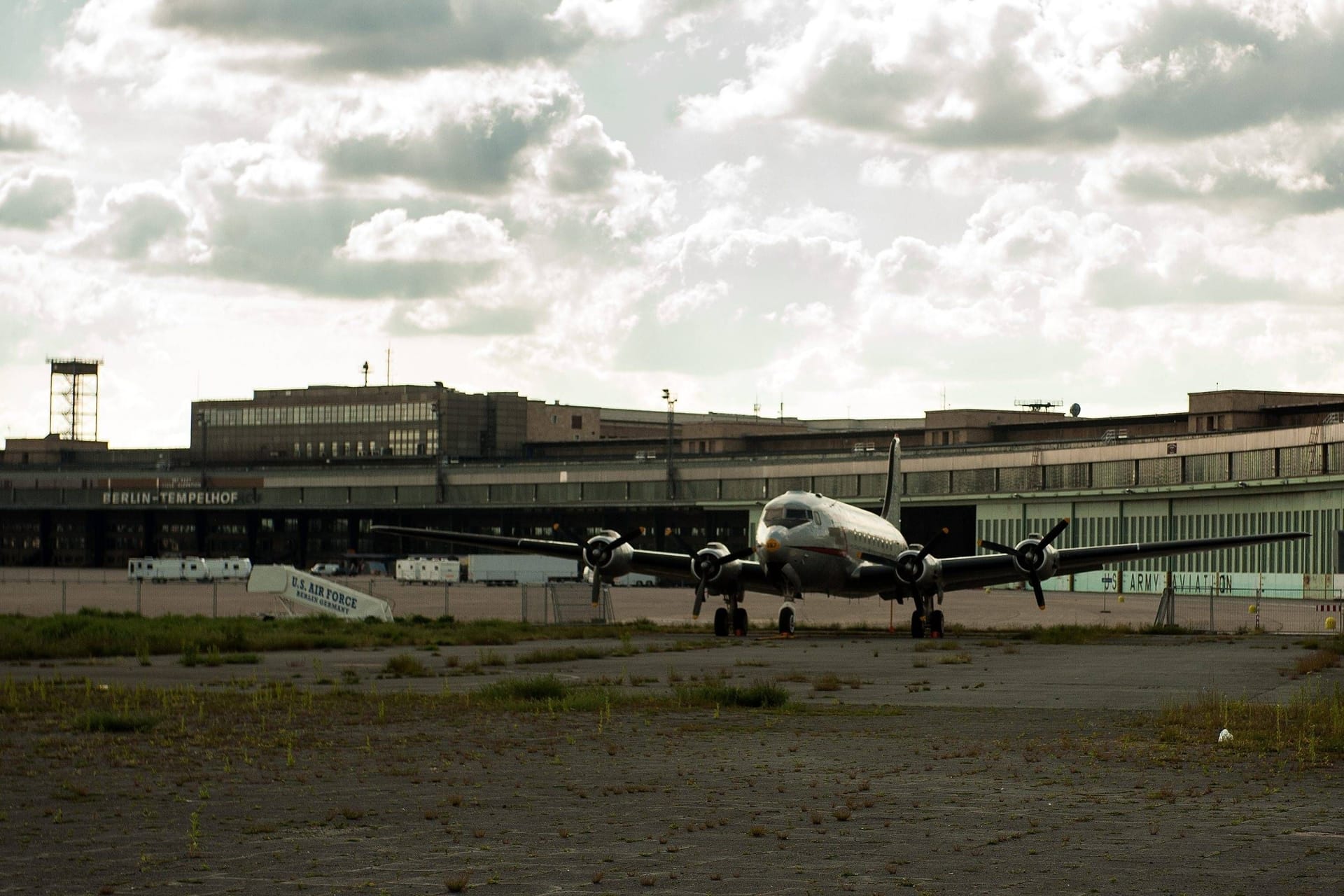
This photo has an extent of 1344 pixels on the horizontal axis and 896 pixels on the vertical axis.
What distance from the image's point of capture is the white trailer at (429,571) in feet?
385

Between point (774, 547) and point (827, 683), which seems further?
point (774, 547)

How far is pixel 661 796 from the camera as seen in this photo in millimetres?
15516

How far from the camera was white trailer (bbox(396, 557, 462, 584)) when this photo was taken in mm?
117250

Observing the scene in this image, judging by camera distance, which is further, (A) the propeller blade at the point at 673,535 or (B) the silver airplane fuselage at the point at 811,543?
(A) the propeller blade at the point at 673,535

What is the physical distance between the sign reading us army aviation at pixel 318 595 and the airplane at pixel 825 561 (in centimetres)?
629

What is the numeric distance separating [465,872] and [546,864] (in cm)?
70

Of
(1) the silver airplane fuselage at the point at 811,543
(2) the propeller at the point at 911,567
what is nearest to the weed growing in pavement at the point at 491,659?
(1) the silver airplane fuselage at the point at 811,543

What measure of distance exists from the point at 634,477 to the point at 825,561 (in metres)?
86.4

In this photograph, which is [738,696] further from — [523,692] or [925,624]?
[925,624]

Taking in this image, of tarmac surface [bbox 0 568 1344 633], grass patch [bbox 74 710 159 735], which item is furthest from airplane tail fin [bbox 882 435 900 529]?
grass patch [bbox 74 710 159 735]

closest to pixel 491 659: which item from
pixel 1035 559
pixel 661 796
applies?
pixel 1035 559

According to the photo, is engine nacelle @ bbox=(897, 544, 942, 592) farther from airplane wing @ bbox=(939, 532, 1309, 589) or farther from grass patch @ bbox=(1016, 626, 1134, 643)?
grass patch @ bbox=(1016, 626, 1134, 643)

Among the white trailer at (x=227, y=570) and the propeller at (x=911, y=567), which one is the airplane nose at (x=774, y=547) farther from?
the white trailer at (x=227, y=570)

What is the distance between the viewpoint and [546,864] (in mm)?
11906
